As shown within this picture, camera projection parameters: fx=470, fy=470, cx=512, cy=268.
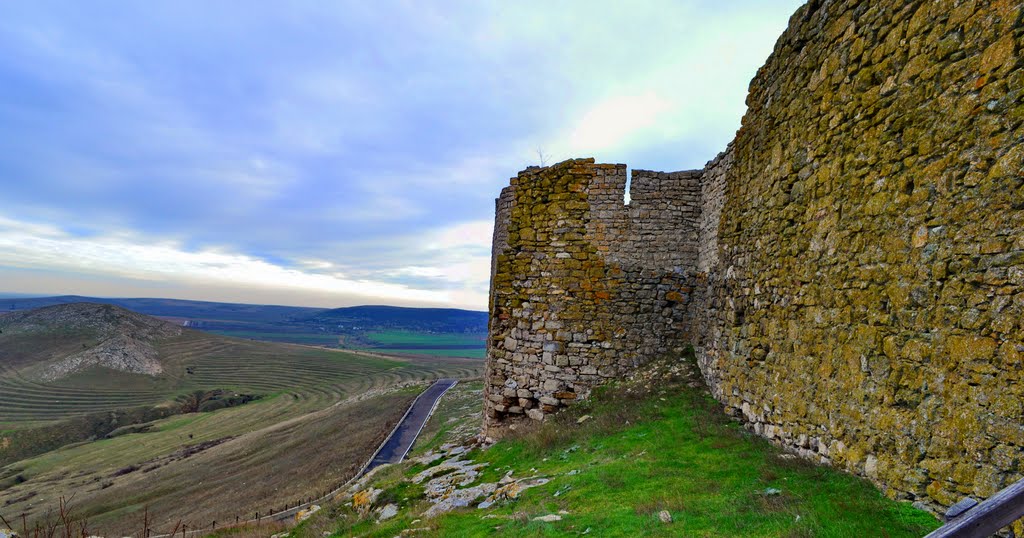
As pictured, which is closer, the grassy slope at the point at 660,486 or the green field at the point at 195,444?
the grassy slope at the point at 660,486

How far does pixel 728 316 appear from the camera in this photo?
28.1 feet

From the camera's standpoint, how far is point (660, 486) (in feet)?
19.3

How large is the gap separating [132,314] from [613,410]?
143060mm

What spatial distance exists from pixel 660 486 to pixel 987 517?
389 cm

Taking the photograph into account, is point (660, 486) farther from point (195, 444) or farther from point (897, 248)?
point (195, 444)

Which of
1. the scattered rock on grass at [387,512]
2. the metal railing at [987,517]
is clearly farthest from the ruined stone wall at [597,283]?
the metal railing at [987,517]

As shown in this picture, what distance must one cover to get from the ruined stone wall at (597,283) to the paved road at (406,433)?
1378 centimetres

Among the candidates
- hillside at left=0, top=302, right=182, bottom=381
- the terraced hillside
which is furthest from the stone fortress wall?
hillside at left=0, top=302, right=182, bottom=381

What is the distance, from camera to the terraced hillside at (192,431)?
2427cm

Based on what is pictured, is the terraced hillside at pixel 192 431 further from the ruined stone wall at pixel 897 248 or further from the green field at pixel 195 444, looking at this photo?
the ruined stone wall at pixel 897 248

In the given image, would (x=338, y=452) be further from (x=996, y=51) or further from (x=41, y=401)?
(x=41, y=401)

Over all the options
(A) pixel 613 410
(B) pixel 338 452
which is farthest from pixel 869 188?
(B) pixel 338 452

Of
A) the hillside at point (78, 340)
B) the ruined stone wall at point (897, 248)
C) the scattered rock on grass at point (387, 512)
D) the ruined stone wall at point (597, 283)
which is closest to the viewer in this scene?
the ruined stone wall at point (897, 248)

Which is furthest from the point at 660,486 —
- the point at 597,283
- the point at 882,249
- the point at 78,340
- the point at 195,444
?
the point at 78,340
